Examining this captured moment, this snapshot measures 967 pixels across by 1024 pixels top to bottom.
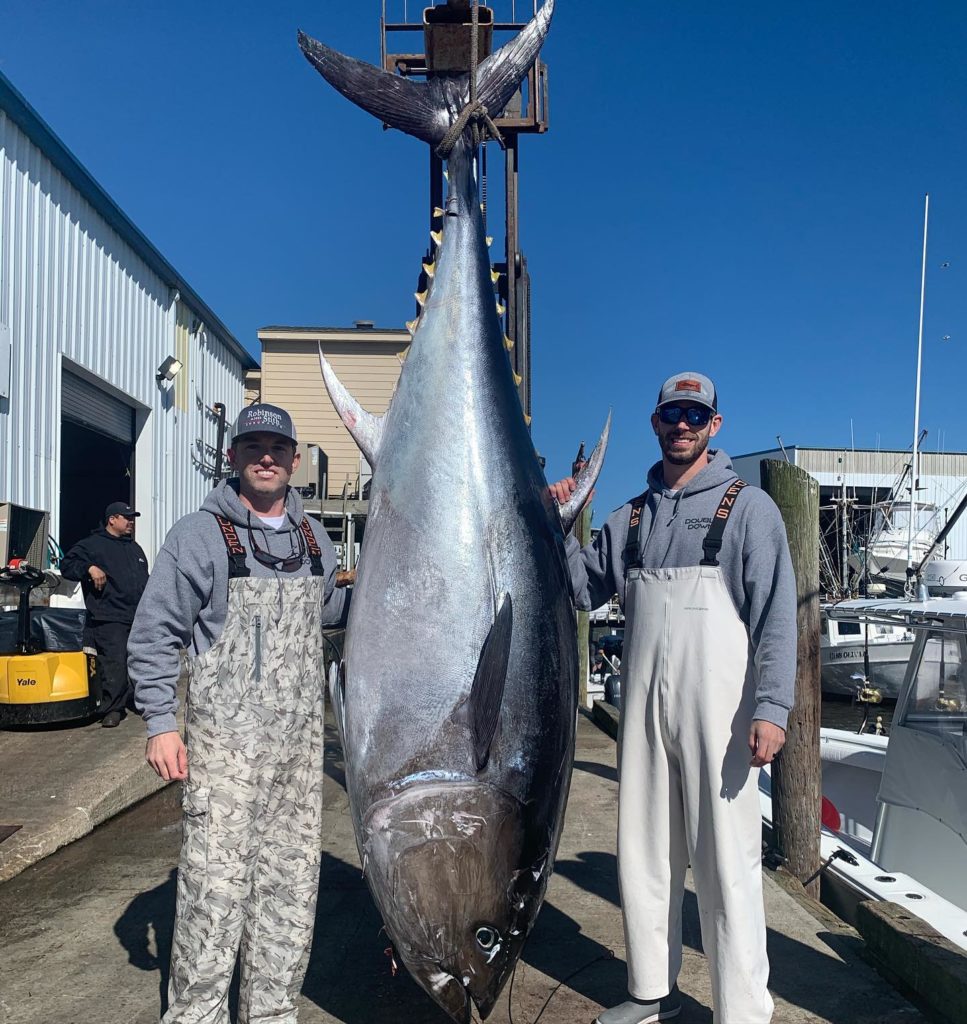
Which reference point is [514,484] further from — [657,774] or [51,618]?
[51,618]

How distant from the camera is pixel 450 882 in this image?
71.4 inches

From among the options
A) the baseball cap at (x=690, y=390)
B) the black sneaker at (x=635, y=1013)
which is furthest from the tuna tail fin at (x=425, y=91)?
the black sneaker at (x=635, y=1013)

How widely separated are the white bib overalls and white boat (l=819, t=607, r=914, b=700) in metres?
13.8

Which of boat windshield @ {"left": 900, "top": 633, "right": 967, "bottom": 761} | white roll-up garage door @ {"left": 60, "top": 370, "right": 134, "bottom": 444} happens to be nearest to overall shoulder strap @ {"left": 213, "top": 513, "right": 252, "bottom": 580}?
boat windshield @ {"left": 900, "top": 633, "right": 967, "bottom": 761}

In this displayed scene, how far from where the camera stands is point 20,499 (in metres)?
7.32

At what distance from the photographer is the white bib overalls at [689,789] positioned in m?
2.09

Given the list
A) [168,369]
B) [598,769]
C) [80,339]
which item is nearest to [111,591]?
[598,769]

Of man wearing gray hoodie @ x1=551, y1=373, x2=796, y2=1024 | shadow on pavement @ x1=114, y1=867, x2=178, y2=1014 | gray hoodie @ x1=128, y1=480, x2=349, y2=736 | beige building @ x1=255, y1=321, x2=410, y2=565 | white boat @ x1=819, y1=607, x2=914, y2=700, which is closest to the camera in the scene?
gray hoodie @ x1=128, y1=480, x2=349, y2=736

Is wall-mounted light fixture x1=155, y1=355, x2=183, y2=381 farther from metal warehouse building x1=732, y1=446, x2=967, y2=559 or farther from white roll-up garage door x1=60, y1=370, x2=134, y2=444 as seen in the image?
metal warehouse building x1=732, y1=446, x2=967, y2=559

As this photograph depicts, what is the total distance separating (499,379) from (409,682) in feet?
2.69

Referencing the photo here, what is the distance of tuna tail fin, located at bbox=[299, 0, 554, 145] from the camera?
2.35m

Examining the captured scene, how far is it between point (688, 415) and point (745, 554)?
1.30ft

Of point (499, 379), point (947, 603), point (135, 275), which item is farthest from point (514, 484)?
point (135, 275)

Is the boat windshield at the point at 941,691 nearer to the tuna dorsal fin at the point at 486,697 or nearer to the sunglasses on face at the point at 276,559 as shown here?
the tuna dorsal fin at the point at 486,697
